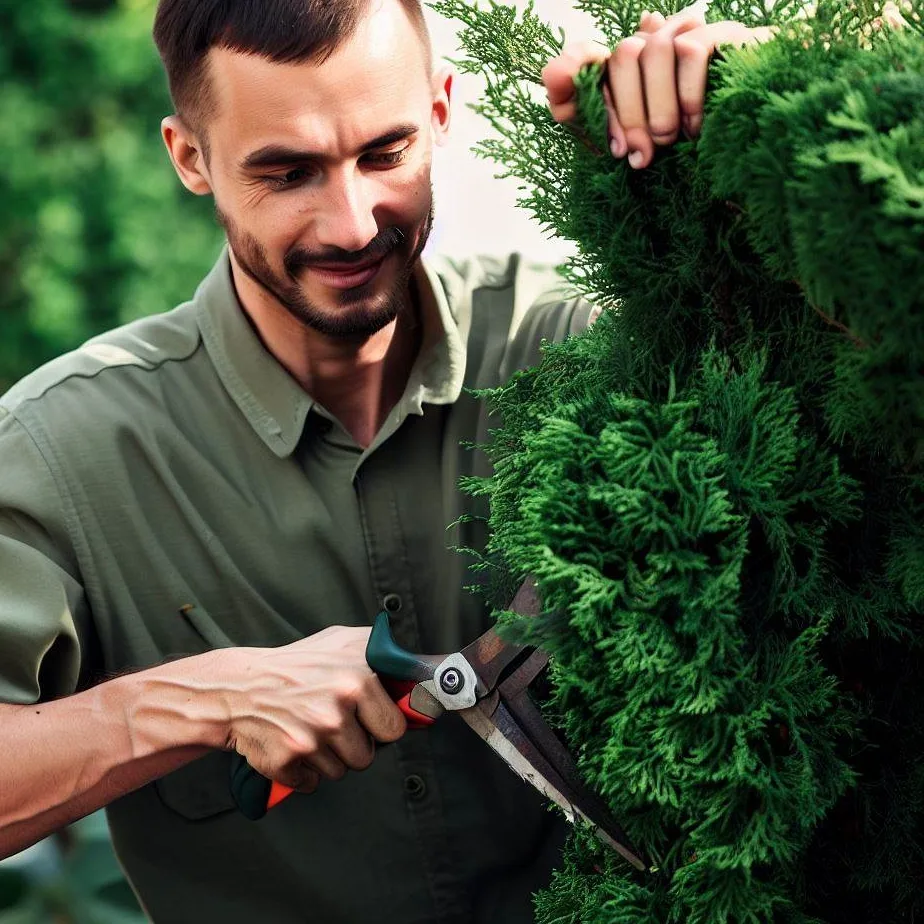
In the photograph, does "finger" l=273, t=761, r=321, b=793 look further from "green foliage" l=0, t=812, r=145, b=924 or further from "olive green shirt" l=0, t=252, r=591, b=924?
"green foliage" l=0, t=812, r=145, b=924

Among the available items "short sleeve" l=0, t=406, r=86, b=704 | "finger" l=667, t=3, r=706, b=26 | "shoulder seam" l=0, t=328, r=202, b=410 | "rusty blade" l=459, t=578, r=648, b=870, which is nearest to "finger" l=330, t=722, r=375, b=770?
"rusty blade" l=459, t=578, r=648, b=870

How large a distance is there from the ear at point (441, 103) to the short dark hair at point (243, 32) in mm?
86

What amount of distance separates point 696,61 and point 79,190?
360 inches

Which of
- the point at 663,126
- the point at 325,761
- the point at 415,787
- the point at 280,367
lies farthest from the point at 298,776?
the point at 663,126

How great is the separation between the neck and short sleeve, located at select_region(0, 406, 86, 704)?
1.80 feet

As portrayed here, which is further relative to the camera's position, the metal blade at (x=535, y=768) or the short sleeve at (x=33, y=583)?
the short sleeve at (x=33, y=583)

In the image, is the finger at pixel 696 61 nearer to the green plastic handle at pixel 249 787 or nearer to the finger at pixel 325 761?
the finger at pixel 325 761

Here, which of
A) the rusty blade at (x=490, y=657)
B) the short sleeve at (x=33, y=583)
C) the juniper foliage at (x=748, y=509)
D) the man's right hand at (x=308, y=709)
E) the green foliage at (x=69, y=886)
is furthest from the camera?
the green foliage at (x=69, y=886)

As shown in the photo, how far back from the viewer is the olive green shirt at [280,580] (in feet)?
7.79

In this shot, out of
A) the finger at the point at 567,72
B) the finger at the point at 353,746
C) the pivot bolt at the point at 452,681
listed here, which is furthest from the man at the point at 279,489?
the finger at the point at 567,72

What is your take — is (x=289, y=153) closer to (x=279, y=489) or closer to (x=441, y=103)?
(x=441, y=103)

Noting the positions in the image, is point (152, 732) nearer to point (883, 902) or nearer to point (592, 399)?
point (592, 399)

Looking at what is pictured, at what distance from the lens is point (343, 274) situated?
2.35m

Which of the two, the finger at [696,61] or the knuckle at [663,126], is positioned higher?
the finger at [696,61]
